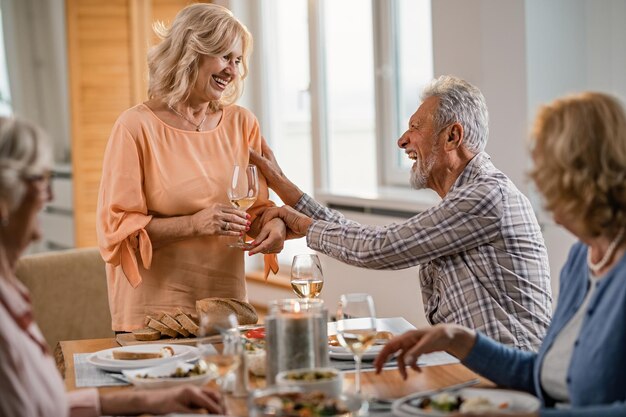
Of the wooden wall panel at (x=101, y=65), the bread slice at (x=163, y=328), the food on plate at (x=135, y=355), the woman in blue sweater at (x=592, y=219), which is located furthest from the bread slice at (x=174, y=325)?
the wooden wall panel at (x=101, y=65)

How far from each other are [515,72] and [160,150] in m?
1.80

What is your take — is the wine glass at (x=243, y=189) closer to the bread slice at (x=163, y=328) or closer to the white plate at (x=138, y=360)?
the bread slice at (x=163, y=328)

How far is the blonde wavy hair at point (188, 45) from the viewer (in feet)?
9.53

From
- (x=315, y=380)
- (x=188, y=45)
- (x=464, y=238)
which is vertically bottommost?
(x=315, y=380)

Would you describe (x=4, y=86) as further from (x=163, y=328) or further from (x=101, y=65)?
(x=163, y=328)

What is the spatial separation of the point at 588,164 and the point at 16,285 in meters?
1.01

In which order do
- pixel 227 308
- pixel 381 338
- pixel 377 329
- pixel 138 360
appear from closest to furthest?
pixel 138 360 < pixel 381 338 < pixel 377 329 < pixel 227 308

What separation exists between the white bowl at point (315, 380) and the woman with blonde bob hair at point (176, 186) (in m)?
1.06

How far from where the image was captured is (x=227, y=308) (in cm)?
261

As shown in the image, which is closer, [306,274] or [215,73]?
[306,274]

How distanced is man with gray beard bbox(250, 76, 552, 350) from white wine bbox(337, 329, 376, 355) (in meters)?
0.74

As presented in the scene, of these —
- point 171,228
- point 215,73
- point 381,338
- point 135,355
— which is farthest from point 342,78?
point 135,355

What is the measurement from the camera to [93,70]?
6883mm

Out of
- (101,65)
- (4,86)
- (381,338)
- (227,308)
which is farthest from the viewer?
(4,86)
